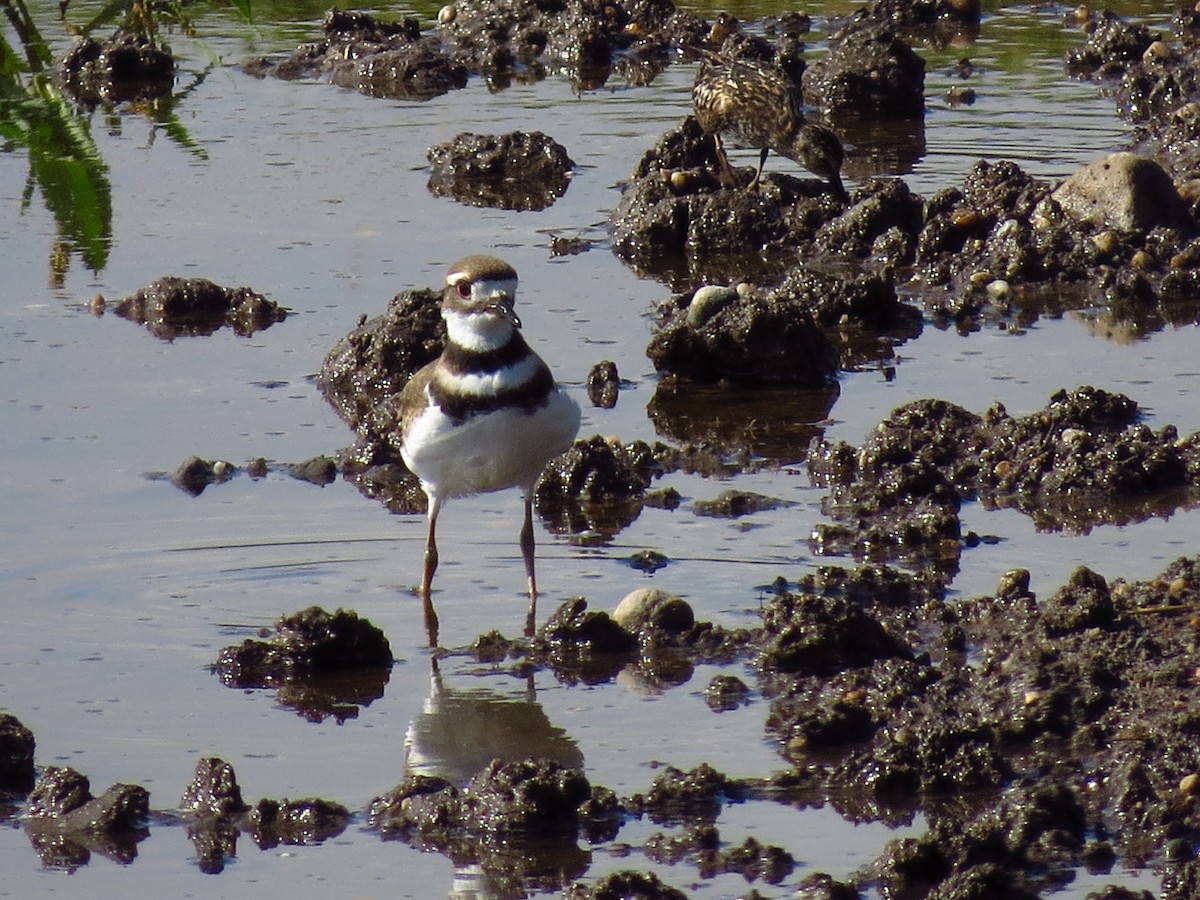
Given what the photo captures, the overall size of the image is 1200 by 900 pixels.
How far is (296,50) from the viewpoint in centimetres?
1856

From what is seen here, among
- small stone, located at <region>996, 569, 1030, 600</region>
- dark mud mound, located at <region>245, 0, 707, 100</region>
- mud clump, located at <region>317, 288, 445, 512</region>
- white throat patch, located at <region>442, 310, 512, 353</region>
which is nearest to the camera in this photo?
small stone, located at <region>996, 569, 1030, 600</region>

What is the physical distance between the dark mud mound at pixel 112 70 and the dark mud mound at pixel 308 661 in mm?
11351

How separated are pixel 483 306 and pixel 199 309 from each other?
4.43 m

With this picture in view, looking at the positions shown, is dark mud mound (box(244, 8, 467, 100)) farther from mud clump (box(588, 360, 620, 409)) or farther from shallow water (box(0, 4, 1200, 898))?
mud clump (box(588, 360, 620, 409))

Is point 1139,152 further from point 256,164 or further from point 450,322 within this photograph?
point 450,322

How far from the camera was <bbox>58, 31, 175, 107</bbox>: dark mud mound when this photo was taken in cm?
1755

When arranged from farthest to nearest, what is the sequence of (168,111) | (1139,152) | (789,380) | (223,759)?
(168,111) < (1139,152) < (789,380) < (223,759)

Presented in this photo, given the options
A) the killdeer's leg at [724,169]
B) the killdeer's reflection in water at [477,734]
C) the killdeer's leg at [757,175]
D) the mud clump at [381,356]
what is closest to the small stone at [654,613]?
the killdeer's reflection in water at [477,734]

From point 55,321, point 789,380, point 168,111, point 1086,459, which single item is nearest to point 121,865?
point 1086,459

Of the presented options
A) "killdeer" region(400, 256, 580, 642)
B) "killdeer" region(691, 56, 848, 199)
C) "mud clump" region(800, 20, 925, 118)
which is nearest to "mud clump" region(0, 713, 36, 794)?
"killdeer" region(400, 256, 580, 642)

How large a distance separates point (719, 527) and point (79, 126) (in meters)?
4.57

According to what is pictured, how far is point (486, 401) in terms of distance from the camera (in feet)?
24.3

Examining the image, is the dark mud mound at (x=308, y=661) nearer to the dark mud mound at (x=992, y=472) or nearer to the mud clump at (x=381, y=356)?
the dark mud mound at (x=992, y=472)

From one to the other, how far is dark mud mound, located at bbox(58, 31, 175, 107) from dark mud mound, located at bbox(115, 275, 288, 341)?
6.47 m
